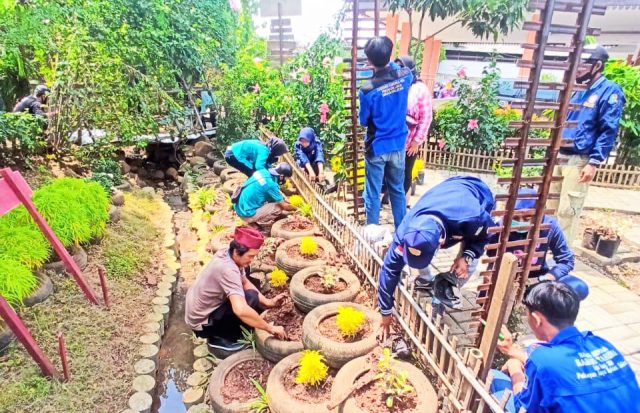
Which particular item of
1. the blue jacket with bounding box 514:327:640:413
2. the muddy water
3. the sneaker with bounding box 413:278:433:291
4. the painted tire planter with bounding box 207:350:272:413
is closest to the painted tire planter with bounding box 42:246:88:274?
the muddy water

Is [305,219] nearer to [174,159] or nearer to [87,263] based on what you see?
[87,263]

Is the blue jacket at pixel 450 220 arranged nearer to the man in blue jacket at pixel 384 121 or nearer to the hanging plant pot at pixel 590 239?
the man in blue jacket at pixel 384 121

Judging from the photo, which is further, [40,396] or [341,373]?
[40,396]

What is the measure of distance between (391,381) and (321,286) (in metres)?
1.40

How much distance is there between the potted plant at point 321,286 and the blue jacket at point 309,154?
9.18 ft

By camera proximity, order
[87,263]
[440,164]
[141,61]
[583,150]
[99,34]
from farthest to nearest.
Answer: [440,164] < [141,61] < [99,34] < [87,263] < [583,150]

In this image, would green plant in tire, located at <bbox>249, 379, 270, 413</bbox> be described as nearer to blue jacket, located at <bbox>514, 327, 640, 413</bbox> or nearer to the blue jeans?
blue jacket, located at <bbox>514, 327, 640, 413</bbox>

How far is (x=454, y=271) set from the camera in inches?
121

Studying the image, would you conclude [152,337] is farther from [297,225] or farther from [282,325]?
[297,225]

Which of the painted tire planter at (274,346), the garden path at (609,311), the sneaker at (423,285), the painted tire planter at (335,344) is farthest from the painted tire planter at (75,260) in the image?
the garden path at (609,311)

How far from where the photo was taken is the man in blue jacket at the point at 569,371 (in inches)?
66.4

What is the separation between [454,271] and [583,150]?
2125 mm

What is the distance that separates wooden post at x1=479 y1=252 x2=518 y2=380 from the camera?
6.15ft

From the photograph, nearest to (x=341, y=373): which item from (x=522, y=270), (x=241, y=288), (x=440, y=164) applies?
(x=241, y=288)
